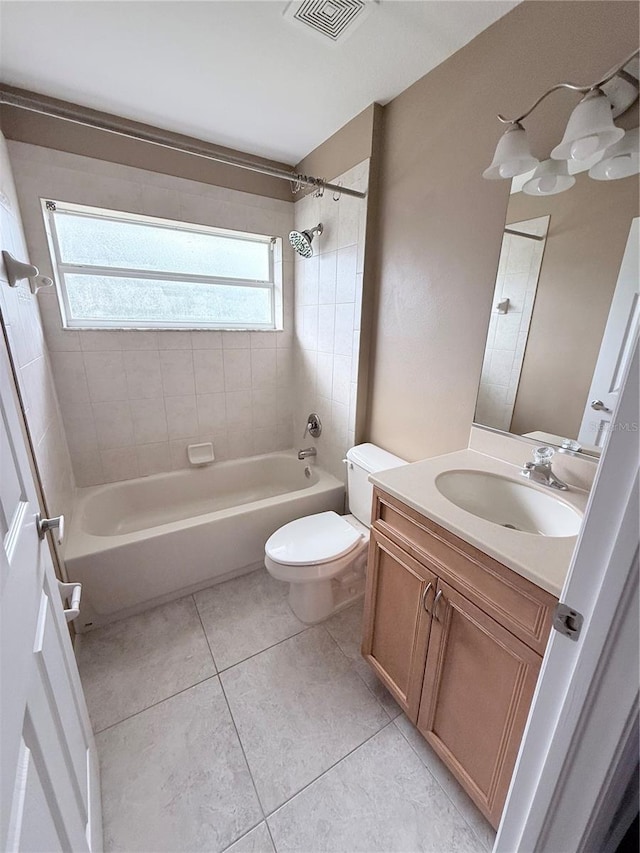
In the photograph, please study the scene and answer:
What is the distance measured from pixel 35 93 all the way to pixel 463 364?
2281 millimetres

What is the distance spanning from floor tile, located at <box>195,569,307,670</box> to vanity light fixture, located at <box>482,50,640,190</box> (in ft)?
6.55

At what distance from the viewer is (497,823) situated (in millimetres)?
892

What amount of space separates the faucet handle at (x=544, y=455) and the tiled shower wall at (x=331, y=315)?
3.28 ft

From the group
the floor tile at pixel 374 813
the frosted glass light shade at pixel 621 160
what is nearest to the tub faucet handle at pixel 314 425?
the floor tile at pixel 374 813

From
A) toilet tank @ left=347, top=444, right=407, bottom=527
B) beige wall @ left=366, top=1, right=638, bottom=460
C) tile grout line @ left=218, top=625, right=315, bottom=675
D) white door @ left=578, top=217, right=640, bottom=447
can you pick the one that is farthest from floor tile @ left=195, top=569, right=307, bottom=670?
white door @ left=578, top=217, right=640, bottom=447

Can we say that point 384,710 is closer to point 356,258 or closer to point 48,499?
point 48,499

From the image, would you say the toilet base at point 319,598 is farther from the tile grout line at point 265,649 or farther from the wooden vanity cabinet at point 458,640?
the wooden vanity cabinet at point 458,640

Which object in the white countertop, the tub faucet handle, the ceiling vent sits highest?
the ceiling vent

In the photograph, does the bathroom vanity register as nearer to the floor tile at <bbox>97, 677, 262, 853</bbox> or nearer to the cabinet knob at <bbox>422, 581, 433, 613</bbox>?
the cabinet knob at <bbox>422, 581, 433, 613</bbox>

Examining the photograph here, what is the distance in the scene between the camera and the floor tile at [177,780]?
38.6 inches

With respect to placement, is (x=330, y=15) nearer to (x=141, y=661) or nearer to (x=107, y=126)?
(x=107, y=126)

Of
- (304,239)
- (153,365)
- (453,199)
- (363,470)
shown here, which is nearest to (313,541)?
(363,470)

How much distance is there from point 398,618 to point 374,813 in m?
0.54

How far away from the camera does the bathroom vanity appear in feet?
2.59
